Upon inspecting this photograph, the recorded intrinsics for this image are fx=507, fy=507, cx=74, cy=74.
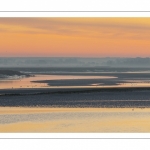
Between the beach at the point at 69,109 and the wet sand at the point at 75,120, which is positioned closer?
the wet sand at the point at 75,120

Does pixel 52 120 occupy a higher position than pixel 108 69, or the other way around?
pixel 108 69

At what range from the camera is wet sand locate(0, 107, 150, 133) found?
14.7m

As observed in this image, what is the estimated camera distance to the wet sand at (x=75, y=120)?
48.3 ft

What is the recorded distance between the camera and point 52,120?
1543 cm

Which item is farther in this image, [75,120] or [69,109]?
[69,109]

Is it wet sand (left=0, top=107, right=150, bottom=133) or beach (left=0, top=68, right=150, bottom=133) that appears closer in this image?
wet sand (left=0, top=107, right=150, bottom=133)

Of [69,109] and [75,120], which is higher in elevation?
[69,109]

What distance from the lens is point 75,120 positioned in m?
15.3
